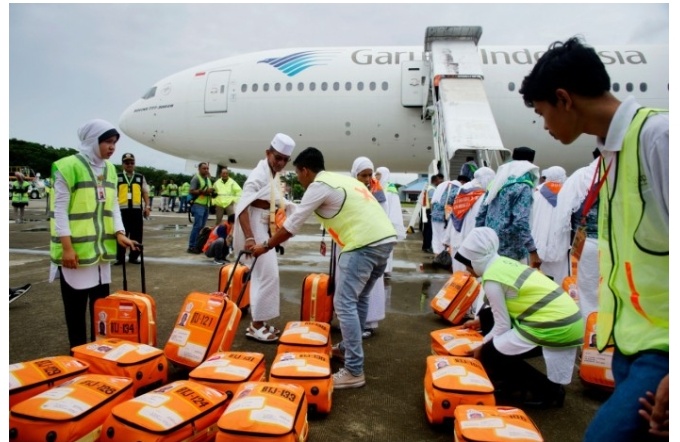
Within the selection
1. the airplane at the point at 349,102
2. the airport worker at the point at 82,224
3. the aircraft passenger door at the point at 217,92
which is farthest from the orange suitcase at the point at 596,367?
the aircraft passenger door at the point at 217,92

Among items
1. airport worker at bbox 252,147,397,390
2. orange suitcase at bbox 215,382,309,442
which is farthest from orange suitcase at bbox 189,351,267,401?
airport worker at bbox 252,147,397,390

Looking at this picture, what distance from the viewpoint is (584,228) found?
3.47 m

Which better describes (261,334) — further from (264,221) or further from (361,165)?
(361,165)

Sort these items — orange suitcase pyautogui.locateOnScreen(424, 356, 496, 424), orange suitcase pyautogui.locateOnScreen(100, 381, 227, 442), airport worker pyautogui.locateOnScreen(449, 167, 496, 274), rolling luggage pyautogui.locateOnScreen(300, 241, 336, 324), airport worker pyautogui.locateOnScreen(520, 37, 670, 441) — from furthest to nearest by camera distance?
1. airport worker pyautogui.locateOnScreen(449, 167, 496, 274)
2. rolling luggage pyautogui.locateOnScreen(300, 241, 336, 324)
3. orange suitcase pyautogui.locateOnScreen(424, 356, 496, 424)
4. orange suitcase pyautogui.locateOnScreen(100, 381, 227, 442)
5. airport worker pyautogui.locateOnScreen(520, 37, 670, 441)

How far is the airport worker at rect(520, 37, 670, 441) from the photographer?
3.76 ft

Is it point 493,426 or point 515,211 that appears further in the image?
point 515,211

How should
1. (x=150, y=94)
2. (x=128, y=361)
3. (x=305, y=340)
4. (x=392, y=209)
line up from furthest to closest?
(x=150, y=94), (x=392, y=209), (x=305, y=340), (x=128, y=361)

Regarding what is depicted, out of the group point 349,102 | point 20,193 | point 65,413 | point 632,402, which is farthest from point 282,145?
point 20,193

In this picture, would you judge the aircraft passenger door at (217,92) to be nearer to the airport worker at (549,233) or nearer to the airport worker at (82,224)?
the airport worker at (82,224)

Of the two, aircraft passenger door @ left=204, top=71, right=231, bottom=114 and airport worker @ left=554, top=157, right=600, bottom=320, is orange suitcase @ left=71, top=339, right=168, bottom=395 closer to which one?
airport worker @ left=554, top=157, right=600, bottom=320

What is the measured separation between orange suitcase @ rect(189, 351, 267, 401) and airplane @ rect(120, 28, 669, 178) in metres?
10.4

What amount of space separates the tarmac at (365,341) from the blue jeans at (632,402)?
143 cm

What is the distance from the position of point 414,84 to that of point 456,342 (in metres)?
10.3
